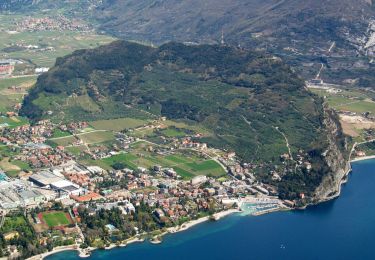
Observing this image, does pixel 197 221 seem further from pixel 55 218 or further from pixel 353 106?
pixel 353 106

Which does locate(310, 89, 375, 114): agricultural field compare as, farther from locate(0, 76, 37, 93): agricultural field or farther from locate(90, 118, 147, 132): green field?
locate(0, 76, 37, 93): agricultural field

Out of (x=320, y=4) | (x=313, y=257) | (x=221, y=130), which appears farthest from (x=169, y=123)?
(x=320, y=4)

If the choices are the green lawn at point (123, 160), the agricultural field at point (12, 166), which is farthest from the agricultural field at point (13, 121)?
the green lawn at point (123, 160)

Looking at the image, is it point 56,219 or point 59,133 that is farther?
point 59,133

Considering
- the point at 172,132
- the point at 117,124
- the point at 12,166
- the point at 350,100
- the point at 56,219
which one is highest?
the point at 12,166

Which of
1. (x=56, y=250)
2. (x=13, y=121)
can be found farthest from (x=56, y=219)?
(x=13, y=121)

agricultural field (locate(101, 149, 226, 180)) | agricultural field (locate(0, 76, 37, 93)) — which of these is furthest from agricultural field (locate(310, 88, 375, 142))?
agricultural field (locate(0, 76, 37, 93))

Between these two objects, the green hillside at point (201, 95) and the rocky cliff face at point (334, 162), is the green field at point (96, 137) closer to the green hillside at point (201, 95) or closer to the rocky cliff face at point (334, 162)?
the green hillside at point (201, 95)

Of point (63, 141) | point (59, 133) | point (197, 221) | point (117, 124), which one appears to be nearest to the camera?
point (197, 221)
